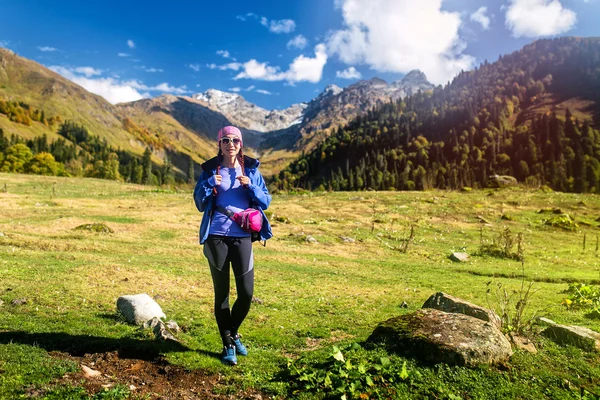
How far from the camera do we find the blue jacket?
696 centimetres

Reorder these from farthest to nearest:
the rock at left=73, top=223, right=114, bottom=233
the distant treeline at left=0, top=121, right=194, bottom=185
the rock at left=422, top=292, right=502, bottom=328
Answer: the distant treeline at left=0, top=121, right=194, bottom=185
the rock at left=73, top=223, right=114, bottom=233
the rock at left=422, top=292, right=502, bottom=328

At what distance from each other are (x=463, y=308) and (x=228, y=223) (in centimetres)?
668

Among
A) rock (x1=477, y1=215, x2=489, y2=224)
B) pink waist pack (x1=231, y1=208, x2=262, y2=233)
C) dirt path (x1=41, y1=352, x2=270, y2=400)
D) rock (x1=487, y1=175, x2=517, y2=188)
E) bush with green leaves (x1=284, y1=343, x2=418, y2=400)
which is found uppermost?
rock (x1=487, y1=175, x2=517, y2=188)

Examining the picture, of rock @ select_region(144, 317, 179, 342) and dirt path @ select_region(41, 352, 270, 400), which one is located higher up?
dirt path @ select_region(41, 352, 270, 400)

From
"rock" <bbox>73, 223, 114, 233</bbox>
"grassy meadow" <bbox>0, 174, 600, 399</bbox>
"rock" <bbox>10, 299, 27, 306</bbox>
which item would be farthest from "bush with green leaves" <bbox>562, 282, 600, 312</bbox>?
"rock" <bbox>73, 223, 114, 233</bbox>

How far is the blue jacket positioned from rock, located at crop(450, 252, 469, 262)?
21716mm

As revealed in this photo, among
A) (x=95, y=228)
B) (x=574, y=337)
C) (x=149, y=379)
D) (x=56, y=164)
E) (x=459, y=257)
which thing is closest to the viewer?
(x=149, y=379)

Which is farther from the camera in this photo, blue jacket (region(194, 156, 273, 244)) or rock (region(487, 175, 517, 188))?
rock (region(487, 175, 517, 188))

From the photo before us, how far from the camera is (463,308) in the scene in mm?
9336

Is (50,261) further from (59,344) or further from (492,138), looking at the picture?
(492,138)

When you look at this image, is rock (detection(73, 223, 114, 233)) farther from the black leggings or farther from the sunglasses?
the sunglasses

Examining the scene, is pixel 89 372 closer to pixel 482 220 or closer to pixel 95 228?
pixel 95 228

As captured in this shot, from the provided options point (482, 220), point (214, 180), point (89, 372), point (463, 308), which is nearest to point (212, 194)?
point (214, 180)

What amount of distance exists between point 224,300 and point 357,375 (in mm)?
A: 2956
